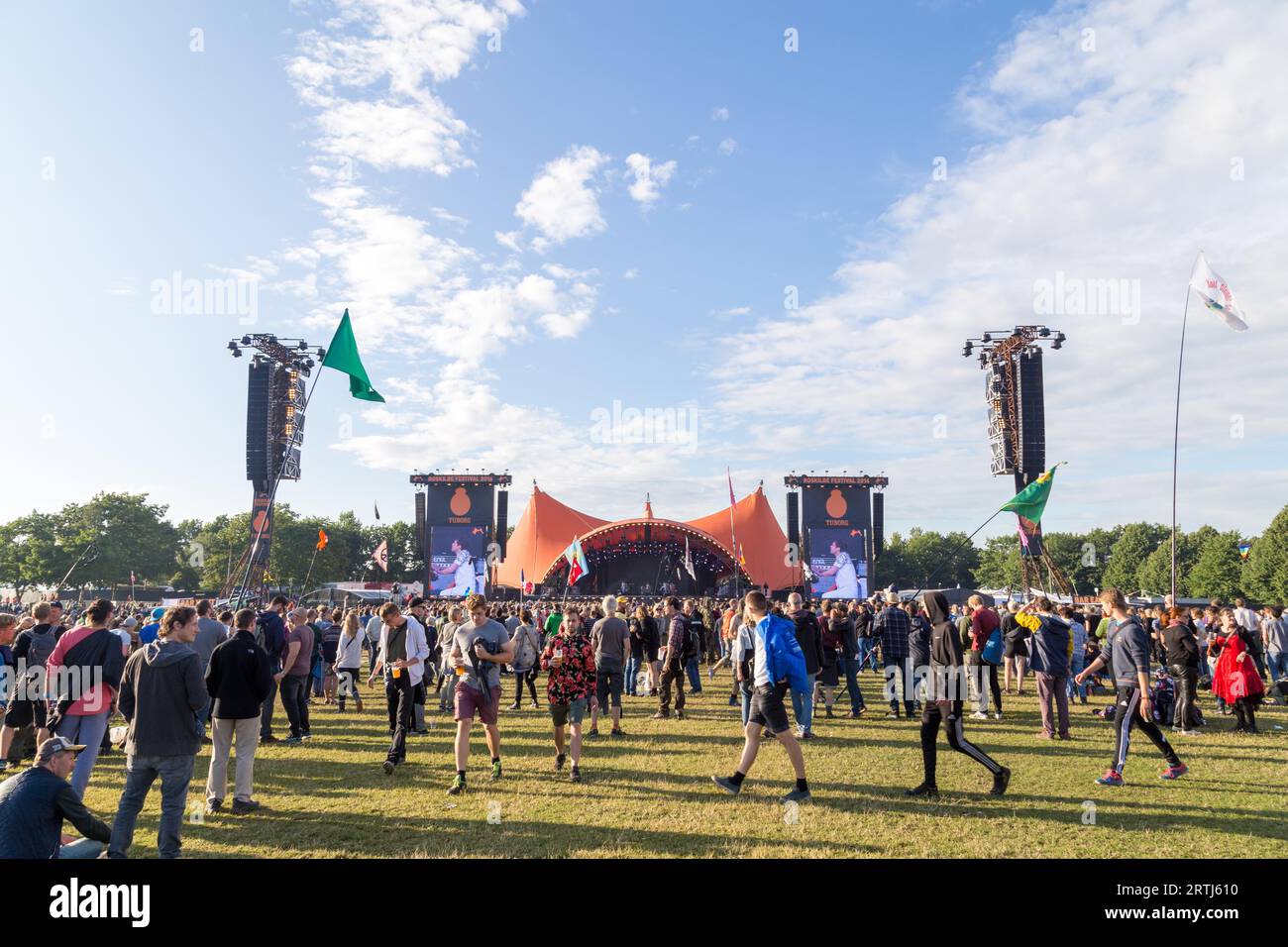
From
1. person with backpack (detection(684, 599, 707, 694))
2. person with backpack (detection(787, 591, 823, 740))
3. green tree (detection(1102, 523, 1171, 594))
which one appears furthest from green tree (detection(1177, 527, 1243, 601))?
person with backpack (detection(787, 591, 823, 740))

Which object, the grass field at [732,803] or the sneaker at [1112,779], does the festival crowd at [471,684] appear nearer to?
the sneaker at [1112,779]

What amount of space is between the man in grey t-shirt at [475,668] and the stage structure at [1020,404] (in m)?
32.0

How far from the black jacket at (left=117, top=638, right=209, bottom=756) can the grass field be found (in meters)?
0.85

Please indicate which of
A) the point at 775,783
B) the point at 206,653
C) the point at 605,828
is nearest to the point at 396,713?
the point at 206,653

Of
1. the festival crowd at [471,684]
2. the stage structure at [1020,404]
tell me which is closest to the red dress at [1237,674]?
A: the festival crowd at [471,684]

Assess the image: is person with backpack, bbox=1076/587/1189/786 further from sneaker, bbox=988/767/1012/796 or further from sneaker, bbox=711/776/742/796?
sneaker, bbox=711/776/742/796

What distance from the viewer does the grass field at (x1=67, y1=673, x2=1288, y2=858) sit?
192 inches

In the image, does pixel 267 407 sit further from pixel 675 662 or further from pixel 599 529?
A: pixel 675 662

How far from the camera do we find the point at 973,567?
343ft

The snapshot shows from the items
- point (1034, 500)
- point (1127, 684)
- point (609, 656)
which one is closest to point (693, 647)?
point (609, 656)

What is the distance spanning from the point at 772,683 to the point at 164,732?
4.18 metres
